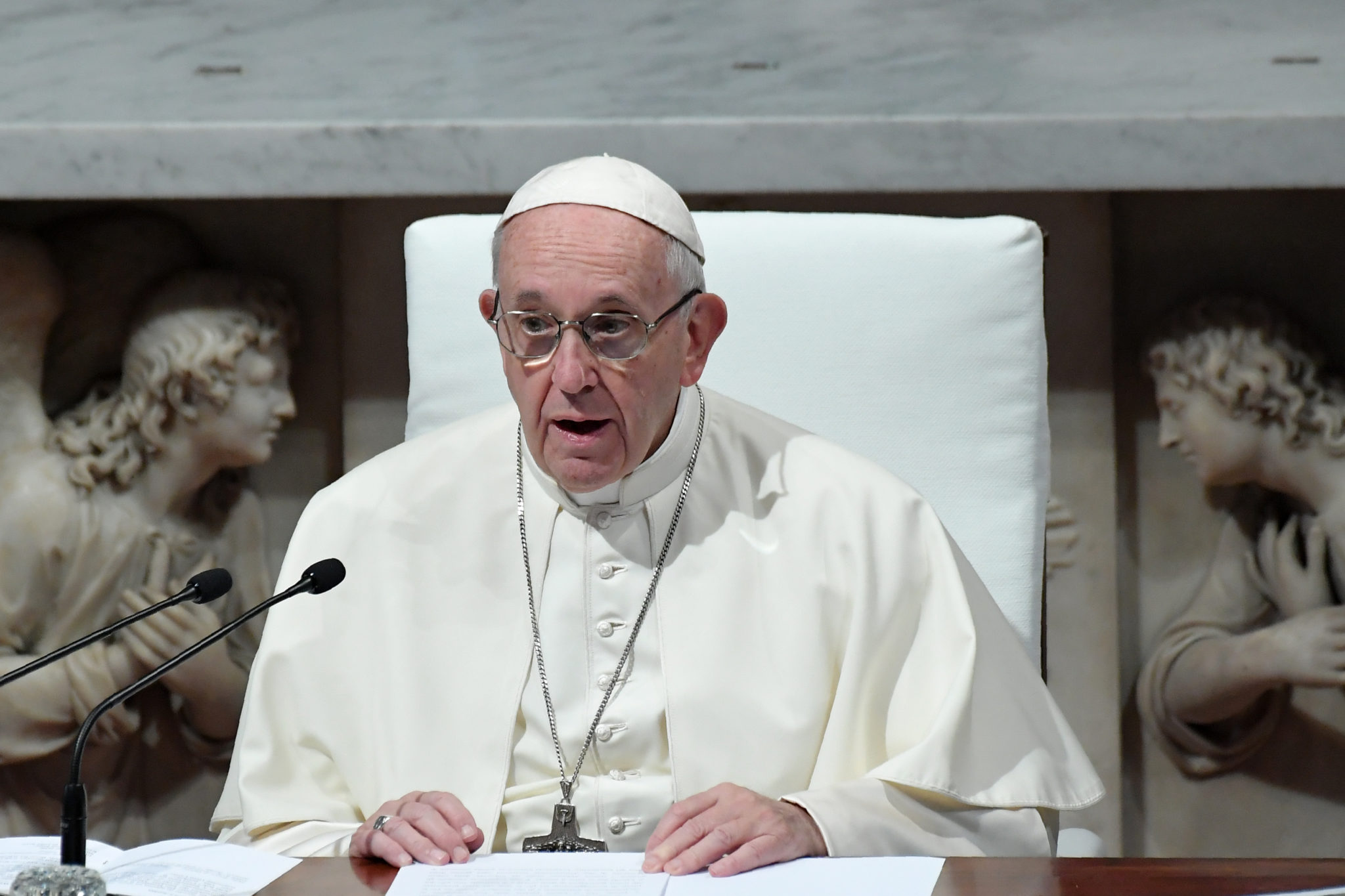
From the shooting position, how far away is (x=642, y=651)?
2461 millimetres

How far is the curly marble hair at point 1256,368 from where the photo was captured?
3.56 meters

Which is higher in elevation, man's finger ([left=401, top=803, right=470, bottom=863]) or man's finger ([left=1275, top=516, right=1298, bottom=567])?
man's finger ([left=1275, top=516, right=1298, bottom=567])

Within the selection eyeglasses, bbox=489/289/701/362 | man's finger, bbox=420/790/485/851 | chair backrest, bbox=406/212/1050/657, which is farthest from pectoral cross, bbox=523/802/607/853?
chair backrest, bbox=406/212/1050/657

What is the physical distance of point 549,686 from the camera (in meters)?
2.44

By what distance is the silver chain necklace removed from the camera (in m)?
2.13

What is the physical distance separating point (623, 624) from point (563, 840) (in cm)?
43

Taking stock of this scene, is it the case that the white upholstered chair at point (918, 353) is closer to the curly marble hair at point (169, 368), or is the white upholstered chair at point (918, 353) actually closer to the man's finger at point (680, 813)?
the man's finger at point (680, 813)

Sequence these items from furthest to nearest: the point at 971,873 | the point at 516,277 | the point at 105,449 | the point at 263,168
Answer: the point at 105,449 → the point at 263,168 → the point at 516,277 → the point at 971,873

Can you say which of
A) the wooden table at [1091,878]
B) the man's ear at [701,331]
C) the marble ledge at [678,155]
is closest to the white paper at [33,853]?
the wooden table at [1091,878]

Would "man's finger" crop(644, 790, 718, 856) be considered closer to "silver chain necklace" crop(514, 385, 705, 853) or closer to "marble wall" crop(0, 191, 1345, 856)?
"silver chain necklace" crop(514, 385, 705, 853)

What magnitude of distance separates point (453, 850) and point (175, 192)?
2025 mm

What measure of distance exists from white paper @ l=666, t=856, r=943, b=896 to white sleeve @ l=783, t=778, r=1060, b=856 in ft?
0.52

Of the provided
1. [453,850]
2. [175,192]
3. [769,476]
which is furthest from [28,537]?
[453,850]

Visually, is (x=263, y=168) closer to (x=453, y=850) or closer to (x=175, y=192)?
(x=175, y=192)
